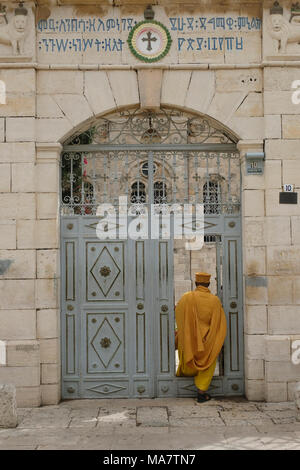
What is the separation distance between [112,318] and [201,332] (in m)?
1.17

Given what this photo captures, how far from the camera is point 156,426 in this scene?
6.32m

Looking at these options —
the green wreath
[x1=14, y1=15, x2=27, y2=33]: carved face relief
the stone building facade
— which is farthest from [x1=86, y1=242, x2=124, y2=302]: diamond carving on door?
[x1=14, y1=15, x2=27, y2=33]: carved face relief

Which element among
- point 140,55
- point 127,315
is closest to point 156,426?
point 127,315

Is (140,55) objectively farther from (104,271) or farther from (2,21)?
(104,271)

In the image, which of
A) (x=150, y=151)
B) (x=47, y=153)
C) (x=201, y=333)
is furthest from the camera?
(x=150, y=151)

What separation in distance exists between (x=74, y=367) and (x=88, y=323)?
0.59 metres

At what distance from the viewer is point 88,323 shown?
757 cm

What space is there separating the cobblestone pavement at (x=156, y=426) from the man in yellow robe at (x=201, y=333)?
37 centimetres

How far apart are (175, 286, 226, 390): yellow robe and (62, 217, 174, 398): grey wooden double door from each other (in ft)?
1.10

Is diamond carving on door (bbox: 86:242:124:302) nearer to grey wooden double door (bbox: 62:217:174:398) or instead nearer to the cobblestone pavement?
grey wooden double door (bbox: 62:217:174:398)

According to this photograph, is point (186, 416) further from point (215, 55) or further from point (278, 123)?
point (215, 55)

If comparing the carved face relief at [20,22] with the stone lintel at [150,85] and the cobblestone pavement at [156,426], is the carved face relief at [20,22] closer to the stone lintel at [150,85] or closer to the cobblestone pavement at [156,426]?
the stone lintel at [150,85]

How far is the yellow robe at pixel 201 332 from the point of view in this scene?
7.23 m

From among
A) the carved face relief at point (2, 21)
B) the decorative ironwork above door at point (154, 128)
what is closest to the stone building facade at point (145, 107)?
the carved face relief at point (2, 21)
